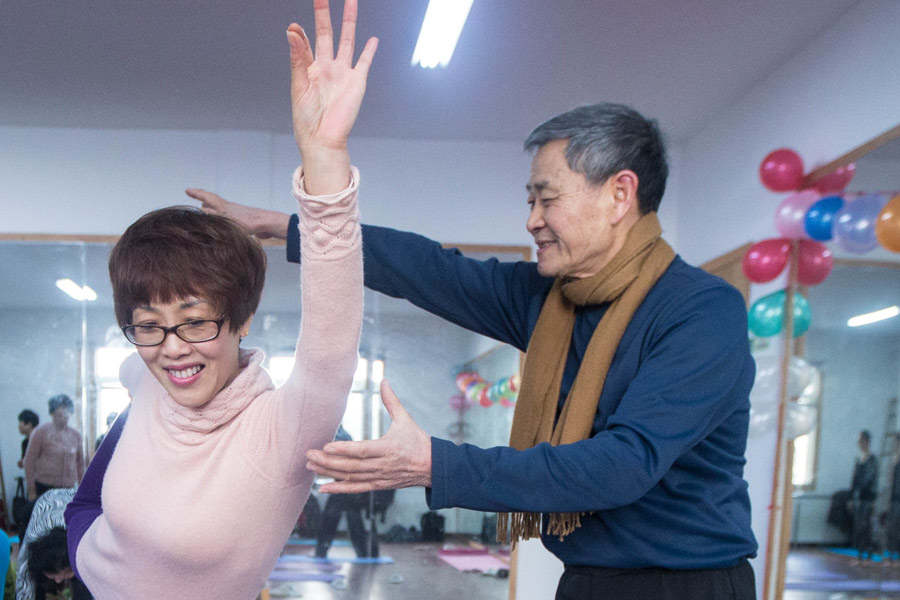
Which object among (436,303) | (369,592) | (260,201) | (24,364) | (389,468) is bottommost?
(369,592)

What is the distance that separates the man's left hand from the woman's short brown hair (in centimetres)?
29

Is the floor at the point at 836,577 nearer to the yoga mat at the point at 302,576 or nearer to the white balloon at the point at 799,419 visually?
the white balloon at the point at 799,419

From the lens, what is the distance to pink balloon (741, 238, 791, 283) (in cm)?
383

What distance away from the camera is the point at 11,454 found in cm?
514

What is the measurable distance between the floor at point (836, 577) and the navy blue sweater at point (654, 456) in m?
1.78

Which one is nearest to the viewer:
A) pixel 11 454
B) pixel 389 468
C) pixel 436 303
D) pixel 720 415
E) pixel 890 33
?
pixel 389 468

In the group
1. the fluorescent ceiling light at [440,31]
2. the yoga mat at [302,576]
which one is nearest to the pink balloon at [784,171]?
the fluorescent ceiling light at [440,31]

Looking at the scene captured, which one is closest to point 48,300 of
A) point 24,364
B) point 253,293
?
point 24,364

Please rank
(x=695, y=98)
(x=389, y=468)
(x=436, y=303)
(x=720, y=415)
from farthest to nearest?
1. (x=695, y=98)
2. (x=436, y=303)
3. (x=720, y=415)
4. (x=389, y=468)

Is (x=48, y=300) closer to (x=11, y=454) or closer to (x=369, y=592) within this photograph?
(x=11, y=454)

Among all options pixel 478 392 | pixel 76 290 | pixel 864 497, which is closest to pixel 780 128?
pixel 864 497

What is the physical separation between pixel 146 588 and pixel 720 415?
1.08 m

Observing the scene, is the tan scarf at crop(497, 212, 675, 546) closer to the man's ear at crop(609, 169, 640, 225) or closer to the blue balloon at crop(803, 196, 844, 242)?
the man's ear at crop(609, 169, 640, 225)

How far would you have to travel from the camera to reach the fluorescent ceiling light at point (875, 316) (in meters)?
3.24
